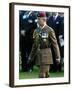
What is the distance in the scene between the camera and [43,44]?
2.15 meters

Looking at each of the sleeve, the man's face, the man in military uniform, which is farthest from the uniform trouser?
the man's face

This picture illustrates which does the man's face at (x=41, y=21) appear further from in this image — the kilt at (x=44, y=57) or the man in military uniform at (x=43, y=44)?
the kilt at (x=44, y=57)

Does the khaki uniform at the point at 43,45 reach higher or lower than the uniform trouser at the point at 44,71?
higher

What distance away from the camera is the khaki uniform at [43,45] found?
83.9 inches

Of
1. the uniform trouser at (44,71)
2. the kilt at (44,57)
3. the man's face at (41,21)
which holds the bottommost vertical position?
the uniform trouser at (44,71)

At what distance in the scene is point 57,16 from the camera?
7.24ft

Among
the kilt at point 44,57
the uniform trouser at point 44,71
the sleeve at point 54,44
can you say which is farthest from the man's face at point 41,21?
the uniform trouser at point 44,71

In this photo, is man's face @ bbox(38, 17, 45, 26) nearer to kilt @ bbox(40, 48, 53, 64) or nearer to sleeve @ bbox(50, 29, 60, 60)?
sleeve @ bbox(50, 29, 60, 60)

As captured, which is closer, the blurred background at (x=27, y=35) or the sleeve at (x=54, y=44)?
the blurred background at (x=27, y=35)

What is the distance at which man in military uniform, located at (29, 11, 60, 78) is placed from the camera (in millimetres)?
2133

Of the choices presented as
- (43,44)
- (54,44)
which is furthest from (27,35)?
(54,44)

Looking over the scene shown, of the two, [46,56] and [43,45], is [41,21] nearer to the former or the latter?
[43,45]
